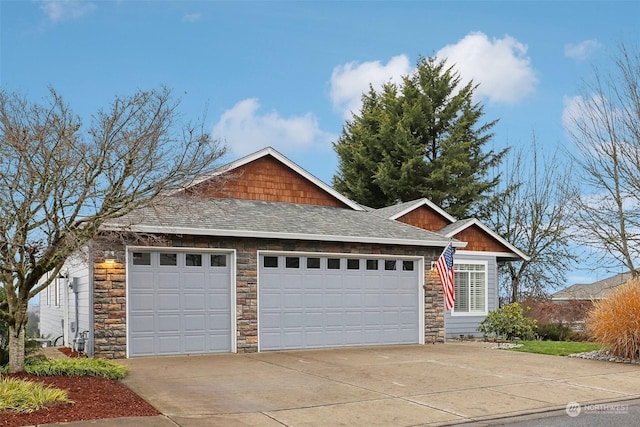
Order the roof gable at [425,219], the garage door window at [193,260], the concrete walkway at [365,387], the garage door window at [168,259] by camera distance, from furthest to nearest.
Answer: the roof gable at [425,219] → the garage door window at [193,260] → the garage door window at [168,259] → the concrete walkway at [365,387]

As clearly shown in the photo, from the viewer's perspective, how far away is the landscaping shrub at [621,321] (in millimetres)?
12727

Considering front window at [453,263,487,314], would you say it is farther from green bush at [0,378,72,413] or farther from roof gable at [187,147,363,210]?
green bush at [0,378,72,413]

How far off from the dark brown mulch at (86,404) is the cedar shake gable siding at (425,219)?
13.8 metres

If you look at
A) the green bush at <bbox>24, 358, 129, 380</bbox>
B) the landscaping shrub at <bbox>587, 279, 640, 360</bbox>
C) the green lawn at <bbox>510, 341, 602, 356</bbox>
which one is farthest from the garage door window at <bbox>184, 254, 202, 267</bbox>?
the landscaping shrub at <bbox>587, 279, 640, 360</bbox>

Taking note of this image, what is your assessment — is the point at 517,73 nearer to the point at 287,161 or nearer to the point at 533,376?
the point at 287,161

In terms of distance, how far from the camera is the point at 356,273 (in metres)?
15.9

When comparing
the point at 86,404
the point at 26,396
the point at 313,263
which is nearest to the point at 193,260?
the point at 313,263

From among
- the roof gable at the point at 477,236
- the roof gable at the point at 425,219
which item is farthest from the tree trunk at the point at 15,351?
the roof gable at the point at 425,219

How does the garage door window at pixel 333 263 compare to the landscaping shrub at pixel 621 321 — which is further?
the garage door window at pixel 333 263

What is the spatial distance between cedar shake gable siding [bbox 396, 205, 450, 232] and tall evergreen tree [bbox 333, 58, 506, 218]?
898cm

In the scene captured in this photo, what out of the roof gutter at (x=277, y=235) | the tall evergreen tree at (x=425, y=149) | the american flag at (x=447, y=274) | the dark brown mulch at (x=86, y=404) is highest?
the tall evergreen tree at (x=425, y=149)

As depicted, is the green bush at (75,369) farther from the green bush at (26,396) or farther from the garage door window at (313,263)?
the garage door window at (313,263)

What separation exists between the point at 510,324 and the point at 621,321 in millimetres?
5975

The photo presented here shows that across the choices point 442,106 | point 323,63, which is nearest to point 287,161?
point 323,63
